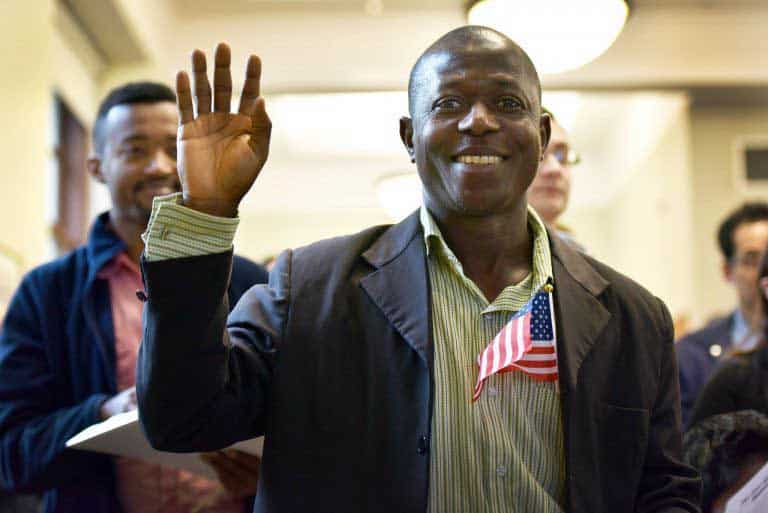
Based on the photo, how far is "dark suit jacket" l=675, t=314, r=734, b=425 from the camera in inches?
127

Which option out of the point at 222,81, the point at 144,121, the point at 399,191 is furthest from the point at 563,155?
the point at 399,191

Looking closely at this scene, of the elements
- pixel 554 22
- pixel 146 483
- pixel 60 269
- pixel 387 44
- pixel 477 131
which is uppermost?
pixel 387 44

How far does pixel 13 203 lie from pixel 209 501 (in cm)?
224

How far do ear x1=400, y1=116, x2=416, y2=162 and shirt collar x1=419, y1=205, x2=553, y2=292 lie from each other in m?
0.10

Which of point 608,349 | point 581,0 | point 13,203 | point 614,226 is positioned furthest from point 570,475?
point 614,226

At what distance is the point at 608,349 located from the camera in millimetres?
1667

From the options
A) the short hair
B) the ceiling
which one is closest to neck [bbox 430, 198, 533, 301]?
the short hair

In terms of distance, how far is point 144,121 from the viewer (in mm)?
2385

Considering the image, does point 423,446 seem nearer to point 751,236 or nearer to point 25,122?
point 751,236

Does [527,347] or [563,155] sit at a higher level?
[563,155]

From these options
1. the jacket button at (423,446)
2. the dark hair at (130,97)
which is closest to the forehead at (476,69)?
the jacket button at (423,446)

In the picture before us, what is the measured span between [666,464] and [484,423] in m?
0.32

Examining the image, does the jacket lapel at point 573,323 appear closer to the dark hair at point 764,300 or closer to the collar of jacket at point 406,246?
the collar of jacket at point 406,246

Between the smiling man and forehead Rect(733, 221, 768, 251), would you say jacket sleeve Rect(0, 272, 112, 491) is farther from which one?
forehead Rect(733, 221, 768, 251)
